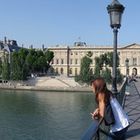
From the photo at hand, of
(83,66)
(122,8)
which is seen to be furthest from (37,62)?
(122,8)

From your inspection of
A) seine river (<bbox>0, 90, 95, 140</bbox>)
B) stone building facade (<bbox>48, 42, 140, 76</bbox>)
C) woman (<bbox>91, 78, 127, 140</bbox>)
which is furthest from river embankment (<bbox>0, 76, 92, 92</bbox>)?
woman (<bbox>91, 78, 127, 140</bbox>)

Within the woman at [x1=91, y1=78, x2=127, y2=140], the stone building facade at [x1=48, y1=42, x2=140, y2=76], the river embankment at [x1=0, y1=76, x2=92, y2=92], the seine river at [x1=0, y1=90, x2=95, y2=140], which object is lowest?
the seine river at [x1=0, y1=90, x2=95, y2=140]

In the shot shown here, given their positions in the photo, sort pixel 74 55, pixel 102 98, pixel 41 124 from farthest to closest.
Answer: pixel 74 55, pixel 41 124, pixel 102 98

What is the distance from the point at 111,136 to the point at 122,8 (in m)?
4.08

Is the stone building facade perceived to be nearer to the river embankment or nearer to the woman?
the river embankment

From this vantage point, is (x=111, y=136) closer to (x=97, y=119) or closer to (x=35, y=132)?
(x=97, y=119)

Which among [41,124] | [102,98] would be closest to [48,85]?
[41,124]

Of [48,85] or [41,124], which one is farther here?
[48,85]

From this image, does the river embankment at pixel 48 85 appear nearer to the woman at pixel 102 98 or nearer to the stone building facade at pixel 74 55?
the stone building facade at pixel 74 55

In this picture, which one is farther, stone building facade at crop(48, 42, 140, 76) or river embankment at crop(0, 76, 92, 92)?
stone building facade at crop(48, 42, 140, 76)

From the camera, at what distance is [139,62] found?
96250 mm

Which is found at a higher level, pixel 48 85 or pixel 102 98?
pixel 102 98

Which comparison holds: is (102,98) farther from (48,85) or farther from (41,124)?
(48,85)

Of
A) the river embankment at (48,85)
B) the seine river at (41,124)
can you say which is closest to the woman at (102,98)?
the seine river at (41,124)
